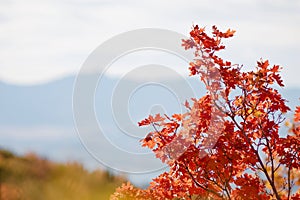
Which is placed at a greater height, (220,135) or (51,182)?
(220,135)

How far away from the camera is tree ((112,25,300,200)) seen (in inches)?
380

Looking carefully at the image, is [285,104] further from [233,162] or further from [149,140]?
[149,140]

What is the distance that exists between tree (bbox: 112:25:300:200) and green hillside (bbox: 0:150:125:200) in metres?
1.95

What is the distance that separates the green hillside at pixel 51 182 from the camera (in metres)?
7.14

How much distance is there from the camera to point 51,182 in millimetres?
7387

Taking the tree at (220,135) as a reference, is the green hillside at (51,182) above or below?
below

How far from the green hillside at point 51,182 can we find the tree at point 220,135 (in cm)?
195

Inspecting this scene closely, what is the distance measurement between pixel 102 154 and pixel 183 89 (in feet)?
7.40

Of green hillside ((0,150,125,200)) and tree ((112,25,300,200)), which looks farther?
tree ((112,25,300,200))

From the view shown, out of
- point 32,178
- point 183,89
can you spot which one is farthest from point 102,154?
point 32,178

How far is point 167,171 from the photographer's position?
10.2 metres

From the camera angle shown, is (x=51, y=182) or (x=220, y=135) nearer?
(x=51, y=182)

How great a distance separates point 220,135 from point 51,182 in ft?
11.1

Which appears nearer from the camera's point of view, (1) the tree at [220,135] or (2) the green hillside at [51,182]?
(2) the green hillside at [51,182]
